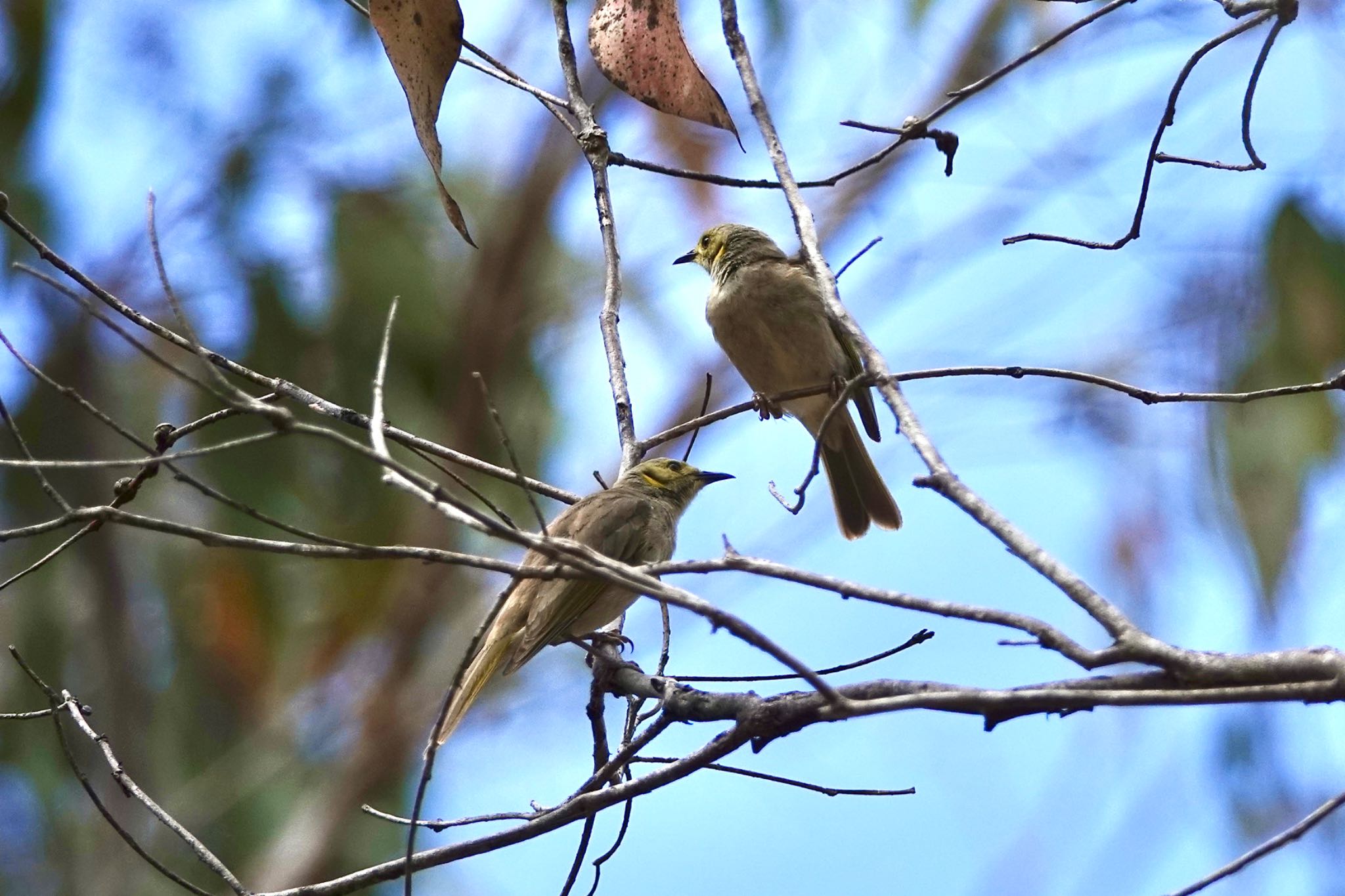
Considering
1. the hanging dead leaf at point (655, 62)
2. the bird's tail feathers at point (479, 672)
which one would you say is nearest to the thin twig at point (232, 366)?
the bird's tail feathers at point (479, 672)

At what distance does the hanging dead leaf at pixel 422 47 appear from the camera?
3.04m

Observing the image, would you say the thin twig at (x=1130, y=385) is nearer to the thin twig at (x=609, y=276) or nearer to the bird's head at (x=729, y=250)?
the thin twig at (x=609, y=276)

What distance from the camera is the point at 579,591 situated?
389 cm

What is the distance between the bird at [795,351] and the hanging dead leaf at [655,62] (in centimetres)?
201

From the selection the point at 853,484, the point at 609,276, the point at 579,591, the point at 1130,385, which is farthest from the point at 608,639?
the point at 853,484

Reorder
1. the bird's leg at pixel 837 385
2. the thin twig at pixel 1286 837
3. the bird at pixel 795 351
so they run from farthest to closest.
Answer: the bird at pixel 795 351
the bird's leg at pixel 837 385
the thin twig at pixel 1286 837

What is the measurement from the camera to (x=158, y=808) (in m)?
2.59

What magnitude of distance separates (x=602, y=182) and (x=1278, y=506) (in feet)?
11.9

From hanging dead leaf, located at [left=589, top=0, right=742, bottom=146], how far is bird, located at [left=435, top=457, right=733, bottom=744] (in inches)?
37.0

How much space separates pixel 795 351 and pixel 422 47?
2.49 m

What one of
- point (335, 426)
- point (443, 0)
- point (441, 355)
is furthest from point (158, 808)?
point (441, 355)

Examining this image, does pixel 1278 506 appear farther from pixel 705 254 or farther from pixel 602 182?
pixel 602 182

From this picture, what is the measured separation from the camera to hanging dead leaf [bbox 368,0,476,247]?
3.04m

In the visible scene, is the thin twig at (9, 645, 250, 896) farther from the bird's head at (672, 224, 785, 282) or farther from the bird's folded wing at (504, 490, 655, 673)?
the bird's head at (672, 224, 785, 282)
